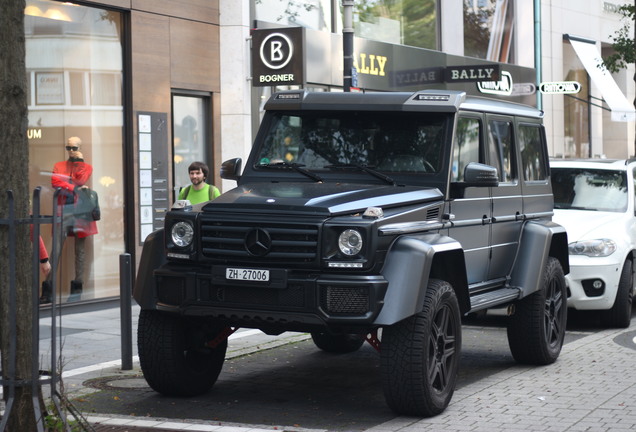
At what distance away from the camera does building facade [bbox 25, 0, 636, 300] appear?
1397 centimetres

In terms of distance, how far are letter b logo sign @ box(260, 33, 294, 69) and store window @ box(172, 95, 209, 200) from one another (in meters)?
1.08

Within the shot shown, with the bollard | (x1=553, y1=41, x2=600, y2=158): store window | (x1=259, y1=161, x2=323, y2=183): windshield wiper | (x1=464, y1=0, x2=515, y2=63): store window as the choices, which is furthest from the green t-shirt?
(x1=553, y1=41, x2=600, y2=158): store window

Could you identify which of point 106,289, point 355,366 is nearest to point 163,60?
point 106,289

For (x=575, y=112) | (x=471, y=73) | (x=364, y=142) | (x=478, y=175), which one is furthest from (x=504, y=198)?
(x=575, y=112)

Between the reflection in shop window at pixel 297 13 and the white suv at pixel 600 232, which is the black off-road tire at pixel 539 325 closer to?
the white suv at pixel 600 232

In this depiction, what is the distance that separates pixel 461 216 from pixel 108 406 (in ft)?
9.63

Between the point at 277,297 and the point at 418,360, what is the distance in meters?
0.99

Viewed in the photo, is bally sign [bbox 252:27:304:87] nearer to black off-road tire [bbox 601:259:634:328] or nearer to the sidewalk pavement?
the sidewalk pavement

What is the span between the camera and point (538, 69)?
25.2m

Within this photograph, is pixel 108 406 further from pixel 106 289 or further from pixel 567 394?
pixel 106 289

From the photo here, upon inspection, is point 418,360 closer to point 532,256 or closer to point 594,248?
point 532,256

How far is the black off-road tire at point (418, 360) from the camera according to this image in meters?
7.12

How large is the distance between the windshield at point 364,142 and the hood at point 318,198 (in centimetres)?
34

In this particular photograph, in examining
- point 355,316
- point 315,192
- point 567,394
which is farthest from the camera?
point 567,394
